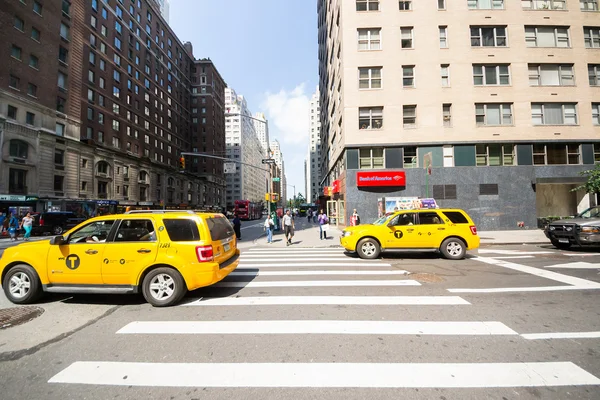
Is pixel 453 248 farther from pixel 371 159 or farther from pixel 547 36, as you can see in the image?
pixel 547 36

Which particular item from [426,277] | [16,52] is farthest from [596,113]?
[16,52]

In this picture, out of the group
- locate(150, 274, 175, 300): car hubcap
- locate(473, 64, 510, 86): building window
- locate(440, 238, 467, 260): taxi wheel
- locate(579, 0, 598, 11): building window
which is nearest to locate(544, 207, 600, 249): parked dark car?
locate(440, 238, 467, 260): taxi wheel

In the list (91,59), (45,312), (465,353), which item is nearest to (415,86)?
(465,353)

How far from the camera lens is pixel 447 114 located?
2078 centimetres

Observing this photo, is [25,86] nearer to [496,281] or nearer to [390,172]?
[390,172]

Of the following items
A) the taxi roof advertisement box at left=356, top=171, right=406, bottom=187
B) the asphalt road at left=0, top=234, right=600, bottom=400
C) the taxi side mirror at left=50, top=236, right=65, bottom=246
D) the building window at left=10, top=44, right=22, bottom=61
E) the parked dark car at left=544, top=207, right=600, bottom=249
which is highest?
the building window at left=10, top=44, right=22, bottom=61

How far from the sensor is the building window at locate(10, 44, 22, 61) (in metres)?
28.8

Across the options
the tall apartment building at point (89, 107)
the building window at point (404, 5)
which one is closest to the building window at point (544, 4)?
the building window at point (404, 5)

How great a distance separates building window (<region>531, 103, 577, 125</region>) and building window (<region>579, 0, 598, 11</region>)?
838 centimetres

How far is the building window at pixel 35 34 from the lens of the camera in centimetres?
3111

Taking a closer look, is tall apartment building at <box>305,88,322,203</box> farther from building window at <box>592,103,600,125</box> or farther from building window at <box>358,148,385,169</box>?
building window at <box>592,103,600,125</box>

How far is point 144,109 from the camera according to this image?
5162 cm

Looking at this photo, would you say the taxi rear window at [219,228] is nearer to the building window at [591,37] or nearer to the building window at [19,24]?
the building window at [591,37]

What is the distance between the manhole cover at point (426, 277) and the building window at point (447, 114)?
58.9 ft
